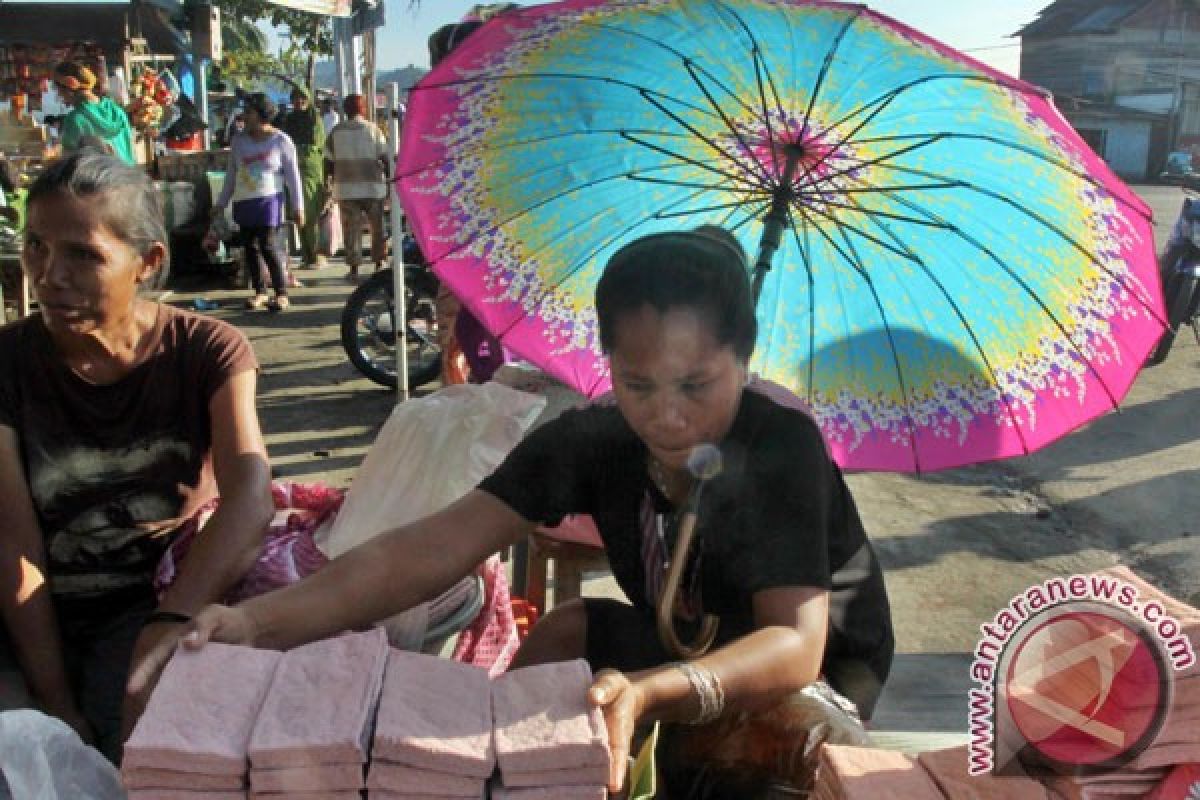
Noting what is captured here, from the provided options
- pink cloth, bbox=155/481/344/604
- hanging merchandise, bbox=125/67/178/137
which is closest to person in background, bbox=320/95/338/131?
hanging merchandise, bbox=125/67/178/137

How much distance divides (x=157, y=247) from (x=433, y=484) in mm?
808

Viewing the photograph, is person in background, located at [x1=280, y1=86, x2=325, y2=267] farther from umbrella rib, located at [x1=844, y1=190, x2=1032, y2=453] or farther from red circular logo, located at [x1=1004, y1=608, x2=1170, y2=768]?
red circular logo, located at [x1=1004, y1=608, x2=1170, y2=768]

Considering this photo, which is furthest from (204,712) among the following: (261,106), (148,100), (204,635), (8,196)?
(148,100)

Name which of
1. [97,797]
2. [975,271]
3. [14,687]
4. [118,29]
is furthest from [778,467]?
[118,29]

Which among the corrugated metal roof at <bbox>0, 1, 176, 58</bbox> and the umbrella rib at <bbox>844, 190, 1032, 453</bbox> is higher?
the corrugated metal roof at <bbox>0, 1, 176, 58</bbox>

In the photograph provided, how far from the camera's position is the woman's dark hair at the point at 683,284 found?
5.19 ft

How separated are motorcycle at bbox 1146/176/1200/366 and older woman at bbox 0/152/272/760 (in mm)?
7782

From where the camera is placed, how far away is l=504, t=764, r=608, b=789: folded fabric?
116 cm

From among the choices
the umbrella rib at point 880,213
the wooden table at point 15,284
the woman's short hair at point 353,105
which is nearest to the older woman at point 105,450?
the umbrella rib at point 880,213

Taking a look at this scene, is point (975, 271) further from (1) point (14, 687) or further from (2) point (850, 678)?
(1) point (14, 687)

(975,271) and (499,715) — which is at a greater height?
(975,271)

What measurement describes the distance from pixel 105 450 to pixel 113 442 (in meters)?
0.02

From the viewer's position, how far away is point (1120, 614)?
1282 mm

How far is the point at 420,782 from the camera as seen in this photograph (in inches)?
45.9
